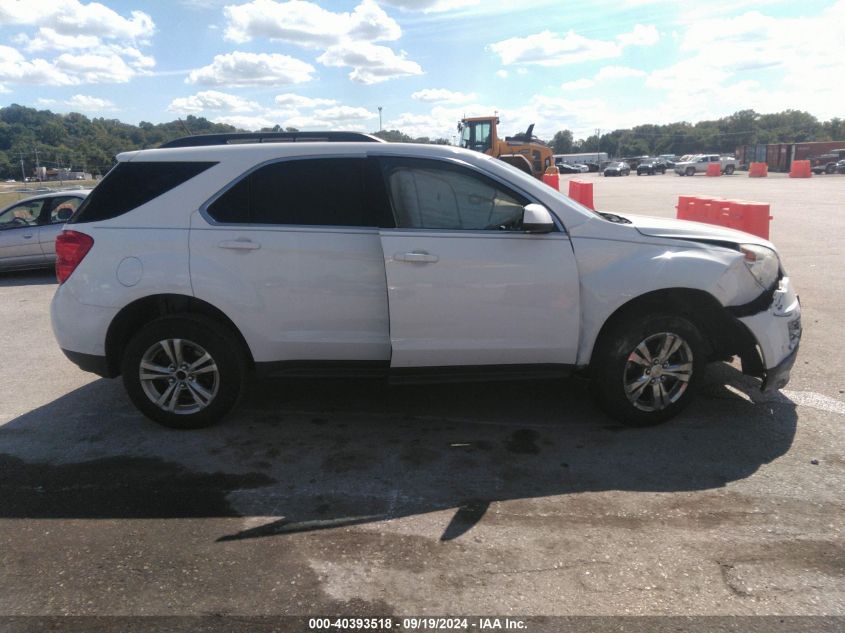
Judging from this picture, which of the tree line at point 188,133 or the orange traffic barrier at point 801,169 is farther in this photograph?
the orange traffic barrier at point 801,169

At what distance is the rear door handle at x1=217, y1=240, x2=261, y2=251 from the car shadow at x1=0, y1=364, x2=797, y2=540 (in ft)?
4.28

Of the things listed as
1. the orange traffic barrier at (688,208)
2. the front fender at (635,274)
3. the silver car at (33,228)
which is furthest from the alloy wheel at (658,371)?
the silver car at (33,228)

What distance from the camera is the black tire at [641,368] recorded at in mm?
4438

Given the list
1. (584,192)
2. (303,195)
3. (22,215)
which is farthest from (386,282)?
(584,192)

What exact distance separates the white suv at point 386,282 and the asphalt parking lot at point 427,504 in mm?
446

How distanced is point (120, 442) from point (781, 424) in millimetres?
4612

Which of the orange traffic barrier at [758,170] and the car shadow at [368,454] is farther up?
the orange traffic barrier at [758,170]

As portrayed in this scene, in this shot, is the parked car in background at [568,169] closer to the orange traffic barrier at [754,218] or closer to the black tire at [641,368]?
the orange traffic barrier at [754,218]

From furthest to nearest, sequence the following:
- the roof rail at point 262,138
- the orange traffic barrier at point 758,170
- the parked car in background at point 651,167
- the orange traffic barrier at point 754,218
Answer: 1. the parked car in background at point 651,167
2. the orange traffic barrier at point 758,170
3. the orange traffic barrier at point 754,218
4. the roof rail at point 262,138

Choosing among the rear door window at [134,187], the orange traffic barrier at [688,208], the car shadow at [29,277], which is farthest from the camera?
the car shadow at [29,277]

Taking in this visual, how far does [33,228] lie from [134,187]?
27.7ft

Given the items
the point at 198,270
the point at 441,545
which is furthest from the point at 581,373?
the point at 198,270

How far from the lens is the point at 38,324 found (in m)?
8.22

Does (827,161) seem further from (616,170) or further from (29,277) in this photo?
(29,277)
